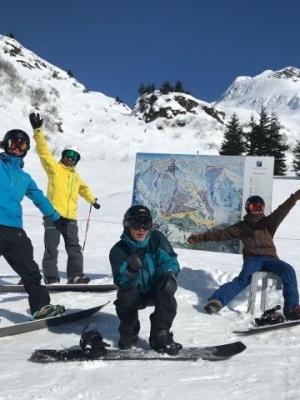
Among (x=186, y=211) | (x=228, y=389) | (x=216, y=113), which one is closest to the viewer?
(x=228, y=389)

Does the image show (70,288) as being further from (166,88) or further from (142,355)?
(166,88)

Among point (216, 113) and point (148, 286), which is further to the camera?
point (216, 113)

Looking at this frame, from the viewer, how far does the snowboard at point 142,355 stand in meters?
3.63

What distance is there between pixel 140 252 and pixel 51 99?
6136 centimetres

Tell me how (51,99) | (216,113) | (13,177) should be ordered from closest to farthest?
(13,177) → (51,99) → (216,113)

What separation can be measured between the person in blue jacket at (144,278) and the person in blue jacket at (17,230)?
3.16 feet

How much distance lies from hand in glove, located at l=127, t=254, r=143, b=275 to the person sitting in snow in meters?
1.80

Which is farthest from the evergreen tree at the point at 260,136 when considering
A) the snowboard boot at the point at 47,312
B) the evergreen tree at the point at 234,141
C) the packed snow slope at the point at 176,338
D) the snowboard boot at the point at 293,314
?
the snowboard boot at the point at 47,312

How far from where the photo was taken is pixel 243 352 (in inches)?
158

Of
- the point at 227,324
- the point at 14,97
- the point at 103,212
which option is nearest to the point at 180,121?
the point at 14,97

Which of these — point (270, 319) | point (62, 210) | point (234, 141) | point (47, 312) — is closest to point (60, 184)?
point (62, 210)

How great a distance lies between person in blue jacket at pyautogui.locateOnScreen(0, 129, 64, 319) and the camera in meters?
4.67

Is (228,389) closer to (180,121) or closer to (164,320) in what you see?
(164,320)

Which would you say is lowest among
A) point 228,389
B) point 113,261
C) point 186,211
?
point 228,389
